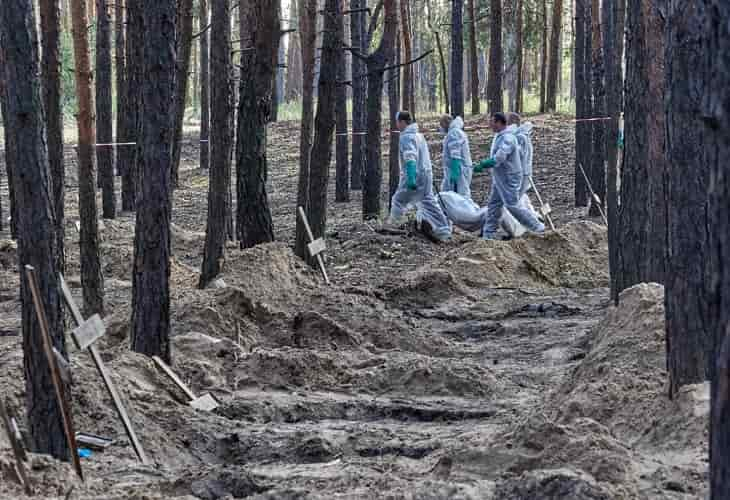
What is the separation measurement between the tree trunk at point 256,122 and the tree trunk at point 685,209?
7131 mm

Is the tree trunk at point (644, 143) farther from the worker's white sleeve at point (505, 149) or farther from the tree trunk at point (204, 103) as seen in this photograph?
the tree trunk at point (204, 103)

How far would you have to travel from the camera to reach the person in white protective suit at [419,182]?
55.9ft

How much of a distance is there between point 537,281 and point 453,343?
4.34m

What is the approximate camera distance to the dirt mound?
1422 centimetres

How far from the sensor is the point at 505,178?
16.2 metres

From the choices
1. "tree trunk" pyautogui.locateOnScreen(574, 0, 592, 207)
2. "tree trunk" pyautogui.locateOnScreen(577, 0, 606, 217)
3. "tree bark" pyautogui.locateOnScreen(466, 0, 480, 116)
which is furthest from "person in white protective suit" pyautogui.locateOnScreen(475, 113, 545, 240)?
"tree bark" pyautogui.locateOnScreen(466, 0, 480, 116)

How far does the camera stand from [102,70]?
1912 cm

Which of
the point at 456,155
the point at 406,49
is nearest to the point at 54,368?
the point at 456,155

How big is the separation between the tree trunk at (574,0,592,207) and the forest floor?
14.0ft

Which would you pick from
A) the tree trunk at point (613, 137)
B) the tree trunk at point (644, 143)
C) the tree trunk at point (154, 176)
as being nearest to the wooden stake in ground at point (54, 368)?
the tree trunk at point (154, 176)

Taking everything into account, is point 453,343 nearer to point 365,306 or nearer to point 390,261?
point 365,306

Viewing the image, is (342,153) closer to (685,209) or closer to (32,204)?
(685,209)

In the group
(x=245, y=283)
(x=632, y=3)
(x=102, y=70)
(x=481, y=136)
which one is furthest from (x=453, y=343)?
(x=481, y=136)

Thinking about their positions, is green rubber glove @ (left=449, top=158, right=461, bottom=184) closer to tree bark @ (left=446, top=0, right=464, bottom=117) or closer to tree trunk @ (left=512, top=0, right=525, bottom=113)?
tree bark @ (left=446, top=0, right=464, bottom=117)
